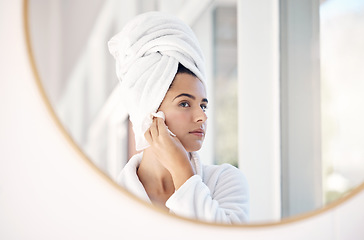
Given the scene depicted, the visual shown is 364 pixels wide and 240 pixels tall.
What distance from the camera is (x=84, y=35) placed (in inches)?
29.3

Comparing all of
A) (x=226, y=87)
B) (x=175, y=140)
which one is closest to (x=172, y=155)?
(x=175, y=140)

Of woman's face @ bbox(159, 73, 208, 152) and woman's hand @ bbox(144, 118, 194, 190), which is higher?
woman's face @ bbox(159, 73, 208, 152)

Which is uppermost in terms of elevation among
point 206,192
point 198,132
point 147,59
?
point 147,59

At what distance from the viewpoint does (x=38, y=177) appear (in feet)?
2.58

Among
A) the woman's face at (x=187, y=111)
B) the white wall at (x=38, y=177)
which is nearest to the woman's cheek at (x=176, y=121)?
the woman's face at (x=187, y=111)

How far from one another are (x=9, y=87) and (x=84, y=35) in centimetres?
18

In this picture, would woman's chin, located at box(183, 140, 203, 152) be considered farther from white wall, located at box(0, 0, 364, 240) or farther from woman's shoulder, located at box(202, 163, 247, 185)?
white wall, located at box(0, 0, 364, 240)

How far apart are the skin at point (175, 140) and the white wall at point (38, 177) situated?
55 millimetres

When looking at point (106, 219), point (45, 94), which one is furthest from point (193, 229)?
point (45, 94)

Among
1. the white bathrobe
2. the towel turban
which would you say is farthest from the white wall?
the towel turban

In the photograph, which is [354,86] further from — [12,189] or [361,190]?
[12,189]

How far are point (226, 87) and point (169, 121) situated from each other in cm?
13

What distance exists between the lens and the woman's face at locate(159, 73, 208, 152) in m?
0.76

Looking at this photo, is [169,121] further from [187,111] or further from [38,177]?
[38,177]
